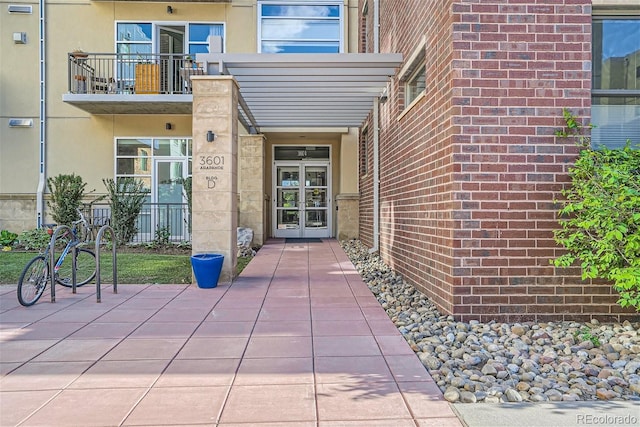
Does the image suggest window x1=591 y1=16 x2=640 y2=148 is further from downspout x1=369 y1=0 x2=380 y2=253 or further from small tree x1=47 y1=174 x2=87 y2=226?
small tree x1=47 y1=174 x2=87 y2=226

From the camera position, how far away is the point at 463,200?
13.9 ft

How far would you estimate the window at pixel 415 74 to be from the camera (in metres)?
5.57

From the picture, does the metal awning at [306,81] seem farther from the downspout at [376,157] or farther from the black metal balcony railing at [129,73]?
the black metal balcony railing at [129,73]

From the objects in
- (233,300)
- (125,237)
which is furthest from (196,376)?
(125,237)

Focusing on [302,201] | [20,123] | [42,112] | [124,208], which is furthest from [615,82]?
[20,123]

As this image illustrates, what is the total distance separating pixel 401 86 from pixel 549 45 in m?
2.80

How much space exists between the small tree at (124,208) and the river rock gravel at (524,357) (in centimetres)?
780

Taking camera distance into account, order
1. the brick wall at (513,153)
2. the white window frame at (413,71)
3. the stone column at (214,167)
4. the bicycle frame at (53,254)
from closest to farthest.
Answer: the brick wall at (513,153)
the bicycle frame at (53,254)
the white window frame at (413,71)
the stone column at (214,167)

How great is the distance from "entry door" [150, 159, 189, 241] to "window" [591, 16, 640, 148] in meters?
9.91

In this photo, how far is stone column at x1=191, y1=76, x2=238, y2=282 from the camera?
634 centimetres

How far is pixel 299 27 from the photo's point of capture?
12.2 meters

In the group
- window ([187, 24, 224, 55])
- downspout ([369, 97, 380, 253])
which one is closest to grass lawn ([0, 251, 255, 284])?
downspout ([369, 97, 380, 253])

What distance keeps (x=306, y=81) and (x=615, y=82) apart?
4.39m

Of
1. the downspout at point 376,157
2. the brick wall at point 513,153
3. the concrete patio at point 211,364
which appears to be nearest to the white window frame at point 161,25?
the downspout at point 376,157
